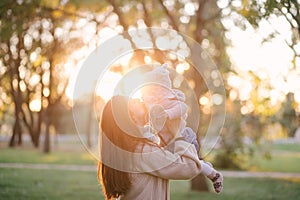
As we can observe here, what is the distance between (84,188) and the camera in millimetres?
13266

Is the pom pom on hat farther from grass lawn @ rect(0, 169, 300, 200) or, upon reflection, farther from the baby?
grass lawn @ rect(0, 169, 300, 200)

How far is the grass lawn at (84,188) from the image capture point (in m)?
11.7

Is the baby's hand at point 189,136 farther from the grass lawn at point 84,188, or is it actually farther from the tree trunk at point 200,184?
the tree trunk at point 200,184

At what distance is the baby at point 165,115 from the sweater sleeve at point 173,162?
0.27 feet

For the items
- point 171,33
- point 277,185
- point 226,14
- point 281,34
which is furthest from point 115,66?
point 277,185

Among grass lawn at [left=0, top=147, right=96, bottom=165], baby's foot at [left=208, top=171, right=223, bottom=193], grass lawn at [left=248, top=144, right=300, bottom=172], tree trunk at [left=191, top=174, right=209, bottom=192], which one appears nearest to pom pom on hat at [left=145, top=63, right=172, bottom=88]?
baby's foot at [left=208, top=171, right=223, bottom=193]

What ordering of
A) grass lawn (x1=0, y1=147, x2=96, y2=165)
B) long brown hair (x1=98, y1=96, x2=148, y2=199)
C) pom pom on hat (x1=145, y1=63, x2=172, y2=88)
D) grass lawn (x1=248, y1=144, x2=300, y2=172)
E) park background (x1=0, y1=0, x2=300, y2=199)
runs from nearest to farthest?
long brown hair (x1=98, y1=96, x2=148, y2=199)
pom pom on hat (x1=145, y1=63, x2=172, y2=88)
park background (x1=0, y1=0, x2=300, y2=199)
grass lawn (x1=248, y1=144, x2=300, y2=172)
grass lawn (x1=0, y1=147, x2=96, y2=165)

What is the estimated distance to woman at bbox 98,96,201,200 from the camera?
3463mm

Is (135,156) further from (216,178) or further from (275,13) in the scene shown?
(275,13)

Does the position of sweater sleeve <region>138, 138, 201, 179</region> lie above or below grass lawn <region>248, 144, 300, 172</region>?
above

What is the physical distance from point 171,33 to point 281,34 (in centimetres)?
395

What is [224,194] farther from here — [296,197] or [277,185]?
[277,185]

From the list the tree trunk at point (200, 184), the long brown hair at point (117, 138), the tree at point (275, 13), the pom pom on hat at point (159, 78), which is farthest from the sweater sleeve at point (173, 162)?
the tree trunk at point (200, 184)

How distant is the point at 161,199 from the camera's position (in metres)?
3.63
